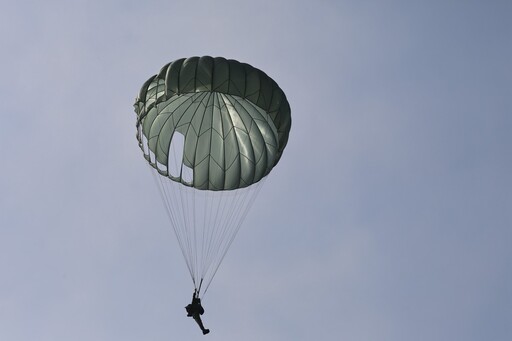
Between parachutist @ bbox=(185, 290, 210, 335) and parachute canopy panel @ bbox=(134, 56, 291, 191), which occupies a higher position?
parachute canopy panel @ bbox=(134, 56, 291, 191)

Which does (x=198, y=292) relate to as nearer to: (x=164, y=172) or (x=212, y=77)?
(x=164, y=172)

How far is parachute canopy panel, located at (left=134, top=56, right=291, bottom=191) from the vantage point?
2900 cm

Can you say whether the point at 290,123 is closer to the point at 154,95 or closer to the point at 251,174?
the point at 251,174

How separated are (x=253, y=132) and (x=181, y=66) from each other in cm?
365

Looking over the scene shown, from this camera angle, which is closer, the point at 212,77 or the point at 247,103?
the point at 212,77

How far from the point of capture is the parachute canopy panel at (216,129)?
95.1 ft

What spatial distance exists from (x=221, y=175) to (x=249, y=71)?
417 cm

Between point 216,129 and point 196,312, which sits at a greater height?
point 216,129

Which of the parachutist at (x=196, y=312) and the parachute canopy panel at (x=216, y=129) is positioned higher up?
the parachute canopy panel at (x=216, y=129)

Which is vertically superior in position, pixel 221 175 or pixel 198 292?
pixel 221 175

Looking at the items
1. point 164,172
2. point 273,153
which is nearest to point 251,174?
point 273,153

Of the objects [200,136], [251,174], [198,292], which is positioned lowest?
[198,292]

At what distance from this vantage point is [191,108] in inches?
1194

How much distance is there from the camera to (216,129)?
3003 cm
